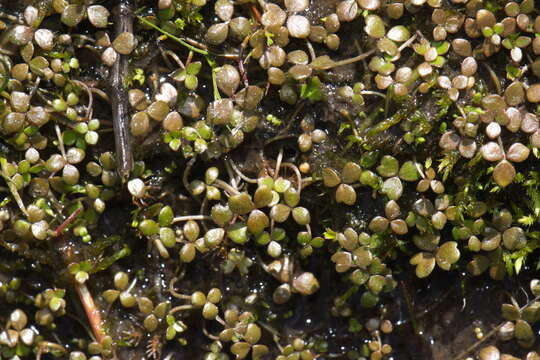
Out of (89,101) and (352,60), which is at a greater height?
(352,60)

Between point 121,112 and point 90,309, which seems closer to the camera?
point 121,112

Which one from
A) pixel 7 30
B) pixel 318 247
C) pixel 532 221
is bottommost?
pixel 318 247

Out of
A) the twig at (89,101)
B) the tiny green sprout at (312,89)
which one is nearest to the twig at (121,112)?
the twig at (89,101)

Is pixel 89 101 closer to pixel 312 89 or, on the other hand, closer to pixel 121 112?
pixel 121 112

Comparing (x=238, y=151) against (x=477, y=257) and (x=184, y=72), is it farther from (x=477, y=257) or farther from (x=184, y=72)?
(x=477, y=257)

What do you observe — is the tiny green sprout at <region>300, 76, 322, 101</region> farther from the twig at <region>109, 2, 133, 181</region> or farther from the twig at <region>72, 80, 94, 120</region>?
the twig at <region>72, 80, 94, 120</region>

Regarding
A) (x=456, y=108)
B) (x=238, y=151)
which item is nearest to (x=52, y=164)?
(x=238, y=151)

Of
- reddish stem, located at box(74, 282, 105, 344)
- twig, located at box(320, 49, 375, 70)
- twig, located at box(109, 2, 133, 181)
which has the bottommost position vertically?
reddish stem, located at box(74, 282, 105, 344)

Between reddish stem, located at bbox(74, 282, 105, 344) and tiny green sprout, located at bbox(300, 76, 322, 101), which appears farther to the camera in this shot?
reddish stem, located at bbox(74, 282, 105, 344)

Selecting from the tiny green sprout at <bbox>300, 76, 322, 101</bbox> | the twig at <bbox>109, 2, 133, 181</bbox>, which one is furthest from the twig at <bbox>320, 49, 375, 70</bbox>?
the twig at <bbox>109, 2, 133, 181</bbox>

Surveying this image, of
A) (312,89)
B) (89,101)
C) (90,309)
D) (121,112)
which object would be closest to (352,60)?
(312,89)

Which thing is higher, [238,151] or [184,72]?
[184,72]
